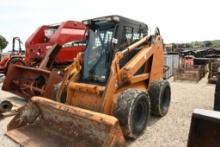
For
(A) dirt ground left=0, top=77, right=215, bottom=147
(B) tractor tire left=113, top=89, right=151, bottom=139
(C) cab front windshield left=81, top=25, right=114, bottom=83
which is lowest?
(A) dirt ground left=0, top=77, right=215, bottom=147

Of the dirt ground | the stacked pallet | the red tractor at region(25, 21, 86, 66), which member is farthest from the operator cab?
the stacked pallet

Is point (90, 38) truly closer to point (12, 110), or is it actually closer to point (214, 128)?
point (12, 110)

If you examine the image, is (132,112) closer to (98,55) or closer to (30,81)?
(98,55)

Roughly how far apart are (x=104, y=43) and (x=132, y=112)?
5.05ft

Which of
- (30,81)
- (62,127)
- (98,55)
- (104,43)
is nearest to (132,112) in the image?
(62,127)

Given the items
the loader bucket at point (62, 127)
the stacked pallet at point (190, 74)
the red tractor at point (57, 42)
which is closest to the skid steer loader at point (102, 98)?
the loader bucket at point (62, 127)

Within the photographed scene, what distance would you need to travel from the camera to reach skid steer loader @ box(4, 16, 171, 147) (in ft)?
12.7

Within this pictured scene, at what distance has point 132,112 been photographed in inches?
166

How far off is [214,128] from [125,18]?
3.12 meters

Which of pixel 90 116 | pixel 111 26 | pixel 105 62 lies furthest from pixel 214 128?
pixel 111 26

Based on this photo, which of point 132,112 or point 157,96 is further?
point 157,96

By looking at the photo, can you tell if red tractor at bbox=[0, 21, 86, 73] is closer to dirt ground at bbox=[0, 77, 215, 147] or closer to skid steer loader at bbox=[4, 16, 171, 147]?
dirt ground at bbox=[0, 77, 215, 147]

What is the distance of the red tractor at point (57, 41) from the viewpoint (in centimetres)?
885

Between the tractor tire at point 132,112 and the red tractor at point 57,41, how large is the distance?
4.73 metres
